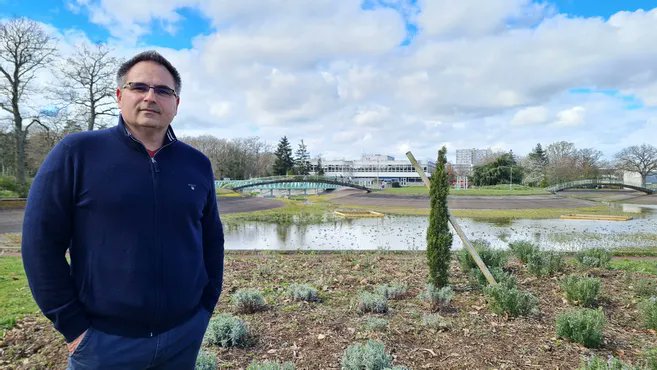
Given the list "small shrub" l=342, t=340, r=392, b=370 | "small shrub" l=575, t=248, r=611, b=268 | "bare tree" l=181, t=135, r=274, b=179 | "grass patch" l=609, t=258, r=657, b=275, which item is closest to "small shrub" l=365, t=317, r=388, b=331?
"small shrub" l=342, t=340, r=392, b=370

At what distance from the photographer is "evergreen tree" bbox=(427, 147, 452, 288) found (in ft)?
18.4

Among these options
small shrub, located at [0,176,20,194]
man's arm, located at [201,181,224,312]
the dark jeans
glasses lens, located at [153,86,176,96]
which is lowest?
the dark jeans

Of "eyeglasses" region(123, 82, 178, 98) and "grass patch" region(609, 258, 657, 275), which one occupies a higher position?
"eyeglasses" region(123, 82, 178, 98)

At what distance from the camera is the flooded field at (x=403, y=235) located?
495 inches

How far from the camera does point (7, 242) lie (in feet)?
40.6

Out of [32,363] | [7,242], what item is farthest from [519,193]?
[32,363]

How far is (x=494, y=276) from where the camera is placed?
585 centimetres

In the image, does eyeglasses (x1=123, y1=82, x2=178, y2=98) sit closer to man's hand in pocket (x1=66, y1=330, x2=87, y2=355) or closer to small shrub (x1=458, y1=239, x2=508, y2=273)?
man's hand in pocket (x1=66, y1=330, x2=87, y2=355)

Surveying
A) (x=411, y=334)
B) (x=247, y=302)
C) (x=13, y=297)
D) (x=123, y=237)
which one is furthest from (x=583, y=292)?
(x=13, y=297)

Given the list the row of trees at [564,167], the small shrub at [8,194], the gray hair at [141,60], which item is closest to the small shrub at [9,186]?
the small shrub at [8,194]

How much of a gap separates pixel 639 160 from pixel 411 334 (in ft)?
247

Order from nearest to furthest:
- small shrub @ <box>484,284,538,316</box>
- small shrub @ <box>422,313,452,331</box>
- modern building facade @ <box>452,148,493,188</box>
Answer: small shrub @ <box>422,313,452,331</box>, small shrub @ <box>484,284,538,316</box>, modern building facade @ <box>452,148,493,188</box>

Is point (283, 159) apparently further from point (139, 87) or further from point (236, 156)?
point (139, 87)

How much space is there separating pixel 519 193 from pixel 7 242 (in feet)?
146
